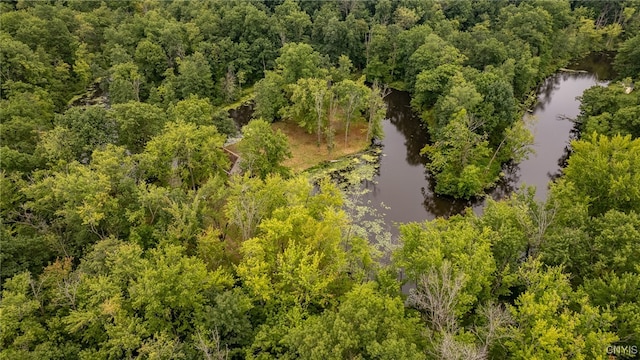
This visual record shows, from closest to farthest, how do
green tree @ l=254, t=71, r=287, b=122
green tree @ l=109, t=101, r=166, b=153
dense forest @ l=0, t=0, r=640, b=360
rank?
dense forest @ l=0, t=0, r=640, b=360 → green tree @ l=109, t=101, r=166, b=153 → green tree @ l=254, t=71, r=287, b=122

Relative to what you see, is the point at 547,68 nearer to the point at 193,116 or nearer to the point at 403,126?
the point at 403,126

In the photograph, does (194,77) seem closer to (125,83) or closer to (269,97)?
(125,83)

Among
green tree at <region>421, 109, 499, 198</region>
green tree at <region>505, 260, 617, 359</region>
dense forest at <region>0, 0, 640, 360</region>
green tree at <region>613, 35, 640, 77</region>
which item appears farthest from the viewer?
green tree at <region>613, 35, 640, 77</region>

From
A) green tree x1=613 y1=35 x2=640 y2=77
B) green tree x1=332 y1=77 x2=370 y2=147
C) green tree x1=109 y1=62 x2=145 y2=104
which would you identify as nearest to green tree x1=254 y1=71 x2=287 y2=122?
green tree x1=332 y1=77 x2=370 y2=147

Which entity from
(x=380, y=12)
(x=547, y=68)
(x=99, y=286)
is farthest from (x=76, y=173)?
(x=547, y=68)

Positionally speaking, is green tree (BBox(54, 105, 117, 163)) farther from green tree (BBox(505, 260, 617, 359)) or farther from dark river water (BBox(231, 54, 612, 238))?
green tree (BBox(505, 260, 617, 359))

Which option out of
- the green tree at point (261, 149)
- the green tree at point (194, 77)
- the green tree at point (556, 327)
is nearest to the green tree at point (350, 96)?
the green tree at point (261, 149)

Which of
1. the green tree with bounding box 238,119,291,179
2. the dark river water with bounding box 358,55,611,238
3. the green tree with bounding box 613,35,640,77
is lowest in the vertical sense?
the dark river water with bounding box 358,55,611,238
